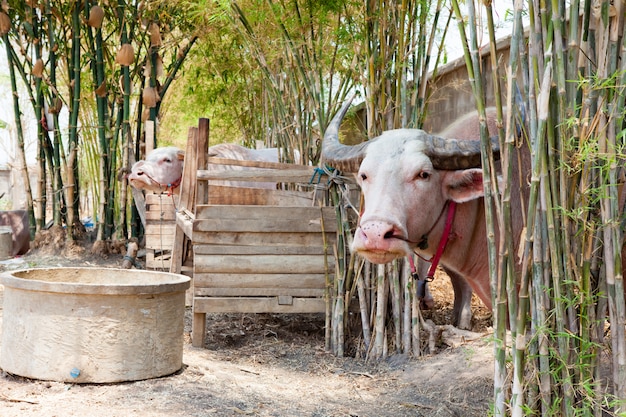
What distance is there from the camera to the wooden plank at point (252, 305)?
4680 millimetres

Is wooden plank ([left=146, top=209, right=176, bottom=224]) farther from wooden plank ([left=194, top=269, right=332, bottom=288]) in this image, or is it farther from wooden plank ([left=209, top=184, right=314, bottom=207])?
wooden plank ([left=194, top=269, right=332, bottom=288])

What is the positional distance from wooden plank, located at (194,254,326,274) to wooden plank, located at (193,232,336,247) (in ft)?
0.30

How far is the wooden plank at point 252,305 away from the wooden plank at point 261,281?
9 centimetres

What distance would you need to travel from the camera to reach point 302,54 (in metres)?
5.16

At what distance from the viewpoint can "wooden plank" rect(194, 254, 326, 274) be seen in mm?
4719

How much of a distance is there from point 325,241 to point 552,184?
2.75 meters

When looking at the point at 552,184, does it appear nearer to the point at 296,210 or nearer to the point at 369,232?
the point at 369,232

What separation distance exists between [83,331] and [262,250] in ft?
4.97

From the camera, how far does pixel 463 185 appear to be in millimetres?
3078

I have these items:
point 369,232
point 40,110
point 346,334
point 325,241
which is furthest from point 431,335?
point 40,110

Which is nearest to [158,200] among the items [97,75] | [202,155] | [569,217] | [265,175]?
[97,75]

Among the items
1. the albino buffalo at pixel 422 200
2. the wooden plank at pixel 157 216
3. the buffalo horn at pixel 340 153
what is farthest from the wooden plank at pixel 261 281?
the wooden plank at pixel 157 216

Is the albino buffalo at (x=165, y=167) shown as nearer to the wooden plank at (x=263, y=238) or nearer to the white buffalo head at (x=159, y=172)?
the white buffalo head at (x=159, y=172)

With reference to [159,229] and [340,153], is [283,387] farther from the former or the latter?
[159,229]
